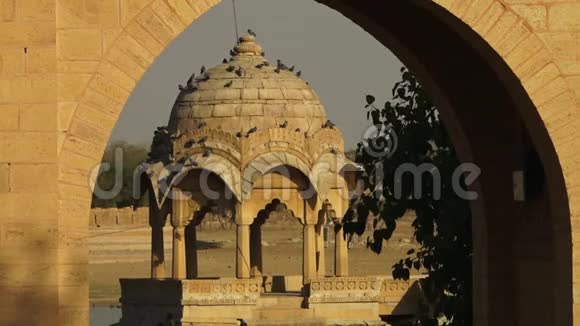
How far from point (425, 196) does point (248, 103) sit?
1342 cm

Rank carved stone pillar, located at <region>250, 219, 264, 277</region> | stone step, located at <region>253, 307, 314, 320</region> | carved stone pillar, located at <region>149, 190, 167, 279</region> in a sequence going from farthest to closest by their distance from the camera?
carved stone pillar, located at <region>250, 219, 264, 277</region>, carved stone pillar, located at <region>149, 190, 167, 279</region>, stone step, located at <region>253, 307, 314, 320</region>

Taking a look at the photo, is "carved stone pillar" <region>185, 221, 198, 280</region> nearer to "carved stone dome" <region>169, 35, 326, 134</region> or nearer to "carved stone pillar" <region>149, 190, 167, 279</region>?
"carved stone pillar" <region>149, 190, 167, 279</region>

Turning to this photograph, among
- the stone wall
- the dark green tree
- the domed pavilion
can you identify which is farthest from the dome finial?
the stone wall

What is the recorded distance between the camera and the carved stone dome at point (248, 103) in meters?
28.3

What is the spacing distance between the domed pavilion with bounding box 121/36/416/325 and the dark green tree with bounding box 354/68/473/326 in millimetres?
11371

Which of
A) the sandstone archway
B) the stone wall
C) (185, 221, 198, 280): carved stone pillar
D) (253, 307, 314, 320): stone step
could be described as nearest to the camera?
the sandstone archway

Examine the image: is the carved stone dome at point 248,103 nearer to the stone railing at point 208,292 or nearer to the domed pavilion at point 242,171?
the domed pavilion at point 242,171

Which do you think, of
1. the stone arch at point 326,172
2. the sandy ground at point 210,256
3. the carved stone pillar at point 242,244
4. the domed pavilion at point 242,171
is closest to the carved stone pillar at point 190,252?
the domed pavilion at point 242,171

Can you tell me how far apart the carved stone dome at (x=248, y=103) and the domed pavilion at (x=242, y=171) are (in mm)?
15

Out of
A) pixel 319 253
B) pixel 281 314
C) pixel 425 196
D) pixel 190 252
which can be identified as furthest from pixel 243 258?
pixel 425 196

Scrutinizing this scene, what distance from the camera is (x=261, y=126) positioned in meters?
28.3

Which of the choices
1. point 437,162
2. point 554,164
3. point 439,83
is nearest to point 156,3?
point 554,164

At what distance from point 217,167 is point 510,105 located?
1643cm

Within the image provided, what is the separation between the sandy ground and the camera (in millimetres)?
49781
